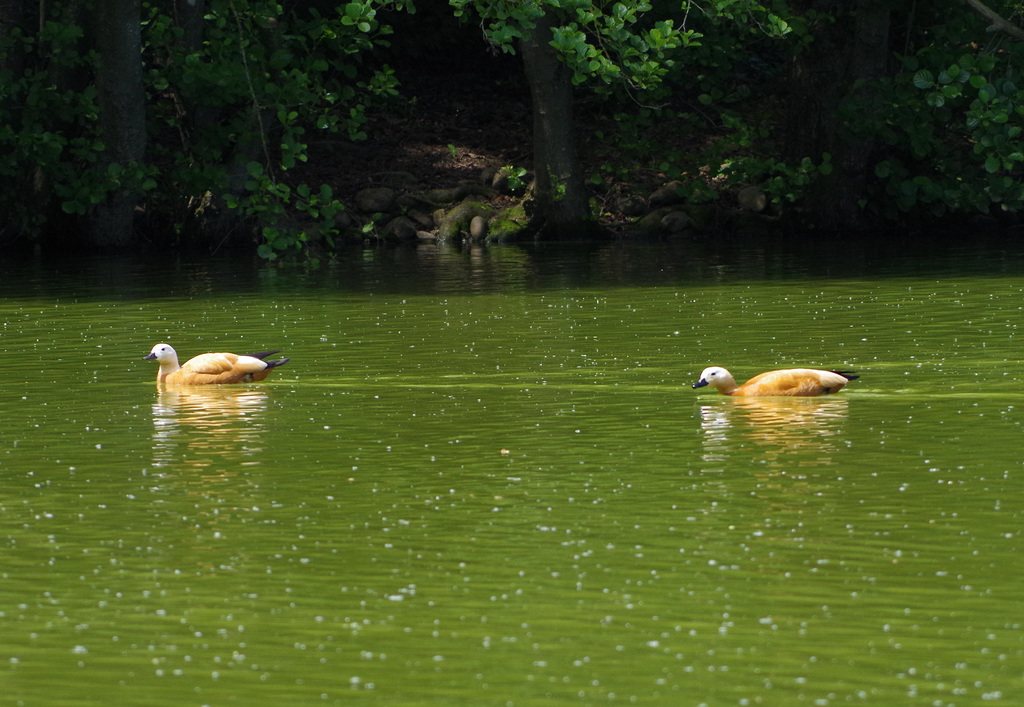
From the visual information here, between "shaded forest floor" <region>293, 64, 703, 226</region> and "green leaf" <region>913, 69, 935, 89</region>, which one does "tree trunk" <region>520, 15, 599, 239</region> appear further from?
"green leaf" <region>913, 69, 935, 89</region>

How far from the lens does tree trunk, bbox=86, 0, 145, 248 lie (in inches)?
1044

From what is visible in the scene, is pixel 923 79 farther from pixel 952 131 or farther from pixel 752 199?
pixel 752 199

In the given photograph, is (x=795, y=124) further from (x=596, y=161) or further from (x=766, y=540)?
(x=766, y=540)

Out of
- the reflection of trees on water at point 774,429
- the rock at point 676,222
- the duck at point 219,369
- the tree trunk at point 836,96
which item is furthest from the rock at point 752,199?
the reflection of trees on water at point 774,429

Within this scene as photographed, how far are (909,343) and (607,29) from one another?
6.25m

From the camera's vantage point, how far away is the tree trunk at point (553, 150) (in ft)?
94.8

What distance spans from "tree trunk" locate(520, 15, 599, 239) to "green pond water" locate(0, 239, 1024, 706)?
13.1 m

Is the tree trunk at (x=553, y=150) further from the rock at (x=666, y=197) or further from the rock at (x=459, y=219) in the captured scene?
the rock at (x=666, y=197)

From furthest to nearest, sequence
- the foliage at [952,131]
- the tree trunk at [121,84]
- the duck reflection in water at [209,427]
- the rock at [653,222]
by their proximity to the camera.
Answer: the rock at [653,222]
the tree trunk at [121,84]
the foliage at [952,131]
the duck reflection in water at [209,427]

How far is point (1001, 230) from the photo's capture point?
2936 cm

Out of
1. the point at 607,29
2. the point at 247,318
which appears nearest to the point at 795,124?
the point at 607,29

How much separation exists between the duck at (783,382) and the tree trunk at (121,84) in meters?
16.1

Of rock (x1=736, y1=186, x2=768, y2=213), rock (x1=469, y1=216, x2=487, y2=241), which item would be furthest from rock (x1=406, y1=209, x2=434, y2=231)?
rock (x1=736, y1=186, x2=768, y2=213)

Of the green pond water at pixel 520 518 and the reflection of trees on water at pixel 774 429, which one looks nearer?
the green pond water at pixel 520 518
